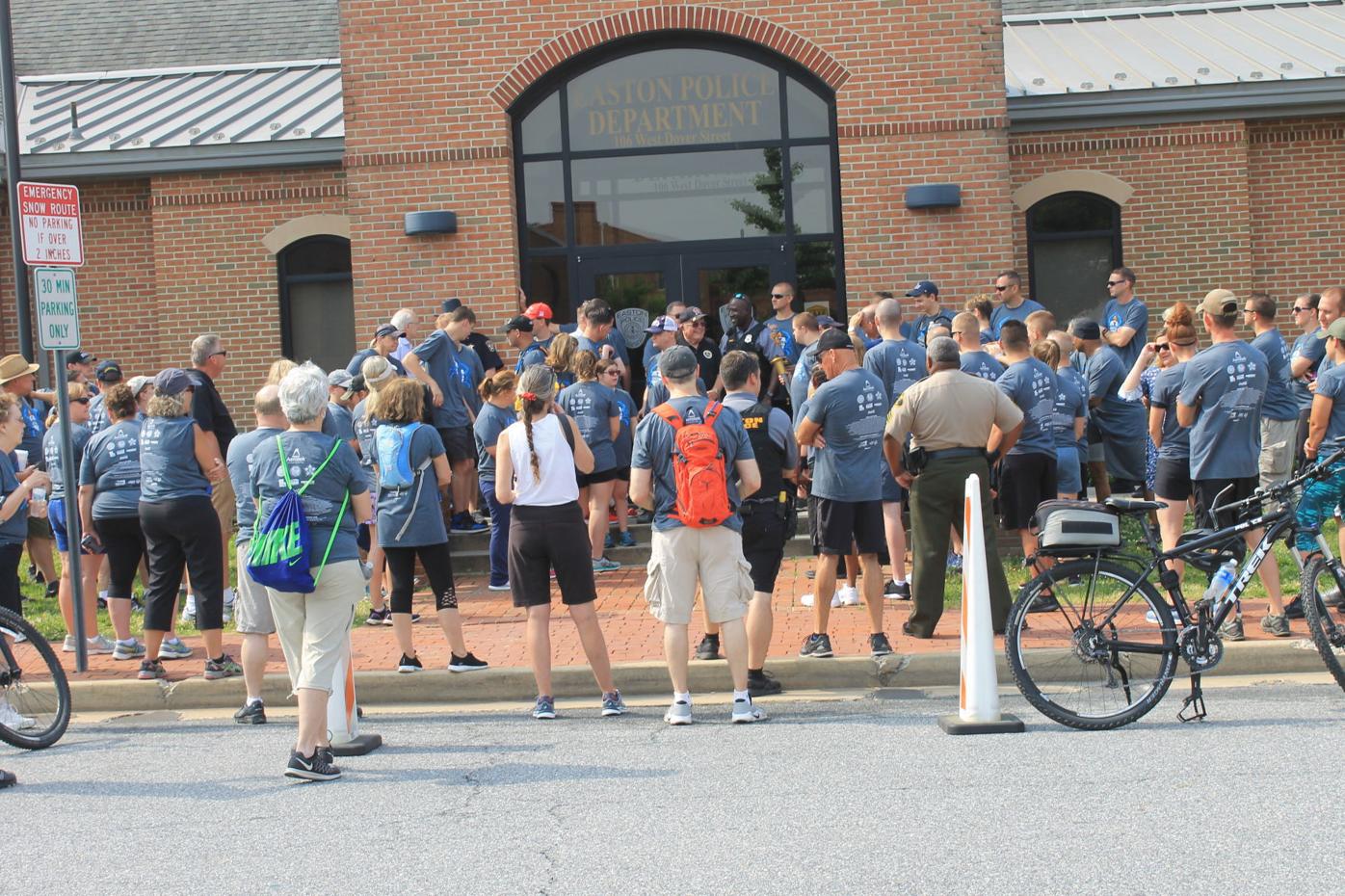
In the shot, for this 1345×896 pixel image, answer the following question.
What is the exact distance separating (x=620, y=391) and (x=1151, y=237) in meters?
7.06

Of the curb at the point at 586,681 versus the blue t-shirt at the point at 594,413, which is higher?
the blue t-shirt at the point at 594,413

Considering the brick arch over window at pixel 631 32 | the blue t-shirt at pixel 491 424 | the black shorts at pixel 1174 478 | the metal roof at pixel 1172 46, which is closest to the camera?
the black shorts at pixel 1174 478

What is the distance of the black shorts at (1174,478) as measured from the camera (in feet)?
31.4

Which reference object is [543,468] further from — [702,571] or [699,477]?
[702,571]

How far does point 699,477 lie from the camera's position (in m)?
7.73

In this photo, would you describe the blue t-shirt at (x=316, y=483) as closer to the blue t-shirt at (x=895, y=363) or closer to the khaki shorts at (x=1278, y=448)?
the blue t-shirt at (x=895, y=363)

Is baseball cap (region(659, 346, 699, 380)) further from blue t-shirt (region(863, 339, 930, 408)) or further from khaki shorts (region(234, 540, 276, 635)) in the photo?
blue t-shirt (region(863, 339, 930, 408))

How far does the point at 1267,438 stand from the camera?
1018 cm

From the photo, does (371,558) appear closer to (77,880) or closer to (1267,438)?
(77,880)

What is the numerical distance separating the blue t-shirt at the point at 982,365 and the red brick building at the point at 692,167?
3.74 m

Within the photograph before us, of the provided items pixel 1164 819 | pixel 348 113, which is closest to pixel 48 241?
pixel 348 113

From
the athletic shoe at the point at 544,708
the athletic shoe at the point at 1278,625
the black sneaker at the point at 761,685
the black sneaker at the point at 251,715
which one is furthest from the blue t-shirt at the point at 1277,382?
the black sneaker at the point at 251,715

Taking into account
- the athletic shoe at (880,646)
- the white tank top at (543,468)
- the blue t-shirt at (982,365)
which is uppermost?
the blue t-shirt at (982,365)

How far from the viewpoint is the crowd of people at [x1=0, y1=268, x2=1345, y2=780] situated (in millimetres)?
7746
